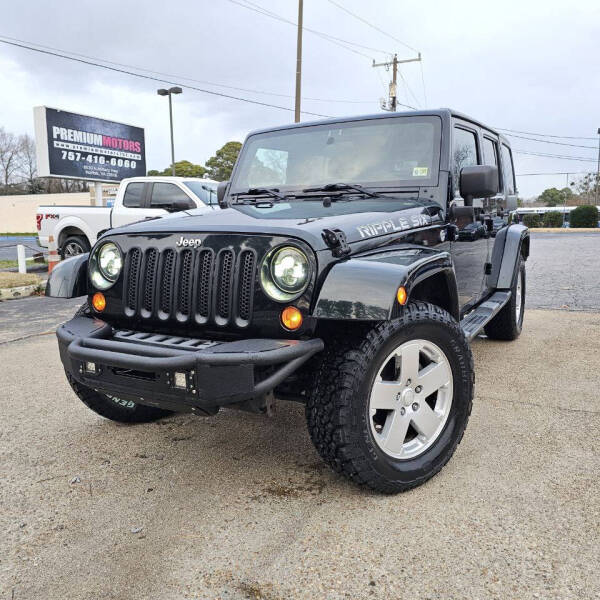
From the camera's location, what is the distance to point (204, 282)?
8.48ft

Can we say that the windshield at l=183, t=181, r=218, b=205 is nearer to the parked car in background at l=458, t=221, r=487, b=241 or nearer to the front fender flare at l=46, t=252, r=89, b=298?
the parked car in background at l=458, t=221, r=487, b=241

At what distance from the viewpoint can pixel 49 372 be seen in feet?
15.4

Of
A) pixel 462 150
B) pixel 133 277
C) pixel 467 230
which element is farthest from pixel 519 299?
pixel 133 277

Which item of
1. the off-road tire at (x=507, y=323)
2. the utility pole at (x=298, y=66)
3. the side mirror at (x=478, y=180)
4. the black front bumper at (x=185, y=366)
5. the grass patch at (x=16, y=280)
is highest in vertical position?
the utility pole at (x=298, y=66)

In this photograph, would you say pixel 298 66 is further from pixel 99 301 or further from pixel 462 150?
pixel 99 301

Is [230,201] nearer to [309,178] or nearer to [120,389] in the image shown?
[309,178]

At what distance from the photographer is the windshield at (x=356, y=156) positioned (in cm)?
355

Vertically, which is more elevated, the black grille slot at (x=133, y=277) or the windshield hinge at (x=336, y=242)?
the windshield hinge at (x=336, y=242)

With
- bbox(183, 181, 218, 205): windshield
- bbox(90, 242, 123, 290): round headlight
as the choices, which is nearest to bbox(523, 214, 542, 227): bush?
bbox(183, 181, 218, 205): windshield

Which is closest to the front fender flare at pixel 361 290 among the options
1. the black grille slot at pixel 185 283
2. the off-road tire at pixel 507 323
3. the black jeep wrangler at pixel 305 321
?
the black jeep wrangler at pixel 305 321

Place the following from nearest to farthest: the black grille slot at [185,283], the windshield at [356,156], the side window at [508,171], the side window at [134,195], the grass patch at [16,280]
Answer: the black grille slot at [185,283]
the windshield at [356,156]
the side window at [508,171]
the grass patch at [16,280]
the side window at [134,195]

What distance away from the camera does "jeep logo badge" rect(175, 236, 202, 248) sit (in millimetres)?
2629

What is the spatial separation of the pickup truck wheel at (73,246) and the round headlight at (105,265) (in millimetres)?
9815

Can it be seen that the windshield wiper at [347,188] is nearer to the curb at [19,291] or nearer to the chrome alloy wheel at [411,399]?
the chrome alloy wheel at [411,399]
